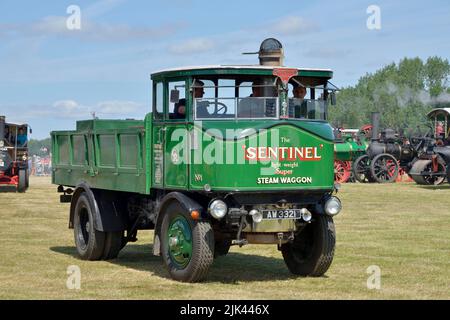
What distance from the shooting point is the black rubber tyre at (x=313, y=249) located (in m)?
9.86

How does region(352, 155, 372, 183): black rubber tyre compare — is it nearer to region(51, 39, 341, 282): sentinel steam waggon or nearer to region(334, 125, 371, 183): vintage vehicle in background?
region(334, 125, 371, 183): vintage vehicle in background

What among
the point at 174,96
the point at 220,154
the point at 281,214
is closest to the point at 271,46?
the point at 174,96

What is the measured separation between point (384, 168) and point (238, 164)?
2596cm

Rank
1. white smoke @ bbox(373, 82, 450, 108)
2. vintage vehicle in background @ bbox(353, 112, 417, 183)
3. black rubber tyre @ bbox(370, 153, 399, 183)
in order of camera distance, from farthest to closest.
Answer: white smoke @ bbox(373, 82, 450, 108), vintage vehicle in background @ bbox(353, 112, 417, 183), black rubber tyre @ bbox(370, 153, 399, 183)

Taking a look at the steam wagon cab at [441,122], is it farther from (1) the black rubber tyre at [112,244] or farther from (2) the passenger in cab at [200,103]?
(2) the passenger in cab at [200,103]

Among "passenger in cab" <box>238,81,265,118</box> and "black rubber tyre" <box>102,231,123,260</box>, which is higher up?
"passenger in cab" <box>238,81,265,118</box>

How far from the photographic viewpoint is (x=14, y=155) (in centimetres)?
2823

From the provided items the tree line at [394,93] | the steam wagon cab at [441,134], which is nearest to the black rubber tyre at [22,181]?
the steam wagon cab at [441,134]

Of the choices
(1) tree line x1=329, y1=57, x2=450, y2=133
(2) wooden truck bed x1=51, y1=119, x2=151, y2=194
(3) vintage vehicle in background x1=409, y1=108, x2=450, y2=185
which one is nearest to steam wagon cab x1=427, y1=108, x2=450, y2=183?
(3) vintage vehicle in background x1=409, y1=108, x2=450, y2=185

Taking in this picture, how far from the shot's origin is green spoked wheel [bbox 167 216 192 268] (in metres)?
9.40

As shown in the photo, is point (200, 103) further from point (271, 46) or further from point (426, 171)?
point (426, 171)

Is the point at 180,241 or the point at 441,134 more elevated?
the point at 441,134

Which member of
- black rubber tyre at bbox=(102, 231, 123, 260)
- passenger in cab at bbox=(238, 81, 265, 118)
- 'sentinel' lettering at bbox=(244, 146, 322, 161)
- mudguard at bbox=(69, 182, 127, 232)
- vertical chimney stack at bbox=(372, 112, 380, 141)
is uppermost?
vertical chimney stack at bbox=(372, 112, 380, 141)

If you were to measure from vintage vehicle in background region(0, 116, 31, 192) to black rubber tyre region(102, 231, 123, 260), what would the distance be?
16506mm
